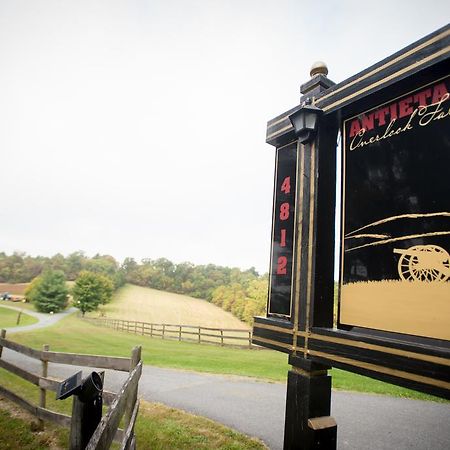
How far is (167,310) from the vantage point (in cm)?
5662

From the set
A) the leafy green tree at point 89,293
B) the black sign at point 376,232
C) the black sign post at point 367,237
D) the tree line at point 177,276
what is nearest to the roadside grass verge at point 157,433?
the black sign post at point 367,237

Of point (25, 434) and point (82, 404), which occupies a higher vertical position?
point (82, 404)

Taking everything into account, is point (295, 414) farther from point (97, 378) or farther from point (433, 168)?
point (433, 168)

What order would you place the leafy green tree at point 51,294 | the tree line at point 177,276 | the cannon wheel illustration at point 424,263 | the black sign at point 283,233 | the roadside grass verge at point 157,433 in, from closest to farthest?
Answer: the cannon wheel illustration at point 424,263 < the black sign at point 283,233 < the roadside grass verge at point 157,433 < the tree line at point 177,276 < the leafy green tree at point 51,294

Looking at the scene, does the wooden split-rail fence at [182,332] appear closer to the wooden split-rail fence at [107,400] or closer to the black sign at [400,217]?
the wooden split-rail fence at [107,400]

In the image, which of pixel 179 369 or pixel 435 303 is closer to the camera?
pixel 435 303

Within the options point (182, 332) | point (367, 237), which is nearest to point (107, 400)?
point (367, 237)

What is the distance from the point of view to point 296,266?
12.1 ft

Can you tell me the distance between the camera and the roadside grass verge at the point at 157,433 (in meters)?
5.12

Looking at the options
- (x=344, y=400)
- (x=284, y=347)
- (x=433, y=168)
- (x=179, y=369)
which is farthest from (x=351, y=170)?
(x=179, y=369)

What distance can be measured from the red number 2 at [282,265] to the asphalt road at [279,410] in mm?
3385

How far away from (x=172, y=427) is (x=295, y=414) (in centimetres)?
358

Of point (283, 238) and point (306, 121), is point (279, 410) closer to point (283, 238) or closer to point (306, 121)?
point (283, 238)

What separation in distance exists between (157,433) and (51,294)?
66.2 meters
